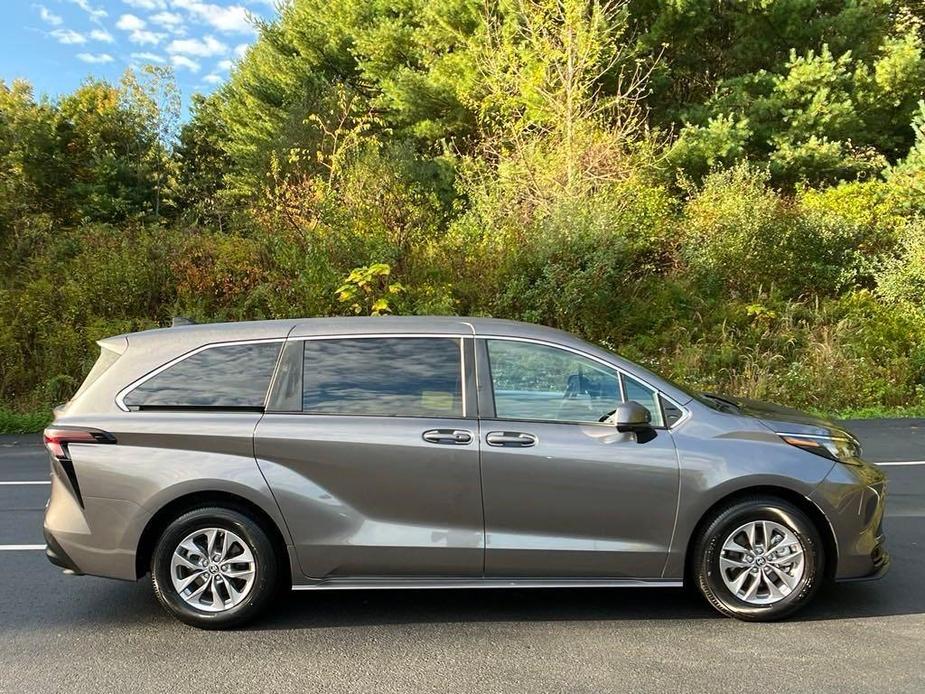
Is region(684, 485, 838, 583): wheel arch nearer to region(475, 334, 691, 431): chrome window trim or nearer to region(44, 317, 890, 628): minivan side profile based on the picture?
region(44, 317, 890, 628): minivan side profile

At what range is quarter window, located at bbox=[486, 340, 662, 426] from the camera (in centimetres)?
422

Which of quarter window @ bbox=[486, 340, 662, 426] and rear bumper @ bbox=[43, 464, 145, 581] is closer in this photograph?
rear bumper @ bbox=[43, 464, 145, 581]

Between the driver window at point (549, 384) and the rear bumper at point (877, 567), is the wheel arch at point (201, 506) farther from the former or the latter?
the rear bumper at point (877, 567)

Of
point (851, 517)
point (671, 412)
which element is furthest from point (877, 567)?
point (671, 412)

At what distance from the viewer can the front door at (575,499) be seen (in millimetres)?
4059

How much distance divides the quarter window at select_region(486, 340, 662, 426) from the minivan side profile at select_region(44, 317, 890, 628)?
0.04 ft

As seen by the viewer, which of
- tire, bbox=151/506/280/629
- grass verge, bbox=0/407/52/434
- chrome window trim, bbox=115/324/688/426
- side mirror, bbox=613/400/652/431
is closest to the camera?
side mirror, bbox=613/400/652/431

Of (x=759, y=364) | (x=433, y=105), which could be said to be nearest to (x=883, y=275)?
(x=759, y=364)

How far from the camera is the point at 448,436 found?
13.4ft

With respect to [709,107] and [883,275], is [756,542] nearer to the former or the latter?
[883,275]

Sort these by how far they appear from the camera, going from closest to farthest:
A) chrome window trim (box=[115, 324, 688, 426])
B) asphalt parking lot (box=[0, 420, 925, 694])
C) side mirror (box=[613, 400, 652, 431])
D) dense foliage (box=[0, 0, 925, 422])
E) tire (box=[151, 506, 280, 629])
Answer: asphalt parking lot (box=[0, 420, 925, 694])
side mirror (box=[613, 400, 652, 431])
tire (box=[151, 506, 280, 629])
chrome window trim (box=[115, 324, 688, 426])
dense foliage (box=[0, 0, 925, 422])

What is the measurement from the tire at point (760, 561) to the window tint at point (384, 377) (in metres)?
1.60

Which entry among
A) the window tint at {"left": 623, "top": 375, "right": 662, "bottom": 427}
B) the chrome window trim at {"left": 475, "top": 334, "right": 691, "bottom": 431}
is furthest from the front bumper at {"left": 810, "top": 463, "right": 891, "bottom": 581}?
the window tint at {"left": 623, "top": 375, "right": 662, "bottom": 427}

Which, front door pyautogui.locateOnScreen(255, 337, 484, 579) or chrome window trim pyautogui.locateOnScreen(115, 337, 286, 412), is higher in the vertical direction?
chrome window trim pyautogui.locateOnScreen(115, 337, 286, 412)
